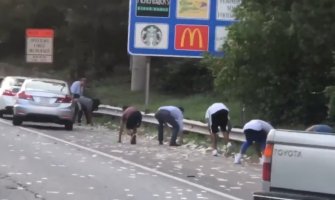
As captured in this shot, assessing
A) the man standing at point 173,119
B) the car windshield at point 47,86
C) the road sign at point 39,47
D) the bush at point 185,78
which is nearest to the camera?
the man standing at point 173,119

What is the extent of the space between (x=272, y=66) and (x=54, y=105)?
6663 millimetres

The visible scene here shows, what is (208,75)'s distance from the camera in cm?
3216

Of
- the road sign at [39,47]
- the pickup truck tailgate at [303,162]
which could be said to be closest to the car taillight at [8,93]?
the road sign at [39,47]

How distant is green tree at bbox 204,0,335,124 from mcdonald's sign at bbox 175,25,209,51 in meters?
3.48

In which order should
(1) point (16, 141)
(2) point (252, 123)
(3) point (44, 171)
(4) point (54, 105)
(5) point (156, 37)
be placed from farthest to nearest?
(5) point (156, 37), (4) point (54, 105), (1) point (16, 141), (2) point (252, 123), (3) point (44, 171)

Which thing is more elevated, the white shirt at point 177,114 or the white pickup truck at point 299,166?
the white pickup truck at point 299,166

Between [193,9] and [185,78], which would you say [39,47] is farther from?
[193,9]

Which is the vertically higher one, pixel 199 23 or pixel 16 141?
pixel 199 23

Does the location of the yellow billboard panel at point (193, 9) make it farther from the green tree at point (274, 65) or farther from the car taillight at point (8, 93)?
the car taillight at point (8, 93)

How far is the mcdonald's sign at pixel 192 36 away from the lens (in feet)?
85.4

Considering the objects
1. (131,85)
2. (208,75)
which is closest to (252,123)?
(208,75)

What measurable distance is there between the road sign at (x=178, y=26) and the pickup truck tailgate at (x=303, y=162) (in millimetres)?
17821

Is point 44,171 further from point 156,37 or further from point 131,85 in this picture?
point 131,85

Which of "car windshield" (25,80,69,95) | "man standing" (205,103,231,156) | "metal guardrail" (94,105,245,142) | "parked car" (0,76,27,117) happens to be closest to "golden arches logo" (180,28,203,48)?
"metal guardrail" (94,105,245,142)
